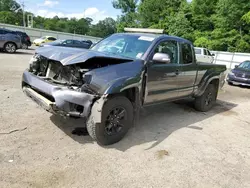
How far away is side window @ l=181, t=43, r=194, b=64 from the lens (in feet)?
18.4

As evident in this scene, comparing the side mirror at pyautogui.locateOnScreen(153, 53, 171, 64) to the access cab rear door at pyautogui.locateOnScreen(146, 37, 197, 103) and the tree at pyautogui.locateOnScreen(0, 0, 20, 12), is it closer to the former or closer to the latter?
the access cab rear door at pyautogui.locateOnScreen(146, 37, 197, 103)

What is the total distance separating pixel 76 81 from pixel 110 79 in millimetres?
→ 538

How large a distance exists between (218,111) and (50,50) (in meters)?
4.95

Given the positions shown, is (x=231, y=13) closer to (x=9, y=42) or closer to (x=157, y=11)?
(x=157, y=11)

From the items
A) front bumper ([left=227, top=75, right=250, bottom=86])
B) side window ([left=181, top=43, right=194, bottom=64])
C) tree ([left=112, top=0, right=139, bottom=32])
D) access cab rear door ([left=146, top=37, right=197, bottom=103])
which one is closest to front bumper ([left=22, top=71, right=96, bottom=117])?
access cab rear door ([left=146, top=37, right=197, bottom=103])

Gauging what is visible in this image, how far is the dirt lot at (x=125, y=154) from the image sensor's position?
3199mm

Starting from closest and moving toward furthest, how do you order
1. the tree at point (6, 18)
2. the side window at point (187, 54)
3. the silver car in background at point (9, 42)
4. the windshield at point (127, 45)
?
the windshield at point (127, 45), the side window at point (187, 54), the silver car in background at point (9, 42), the tree at point (6, 18)

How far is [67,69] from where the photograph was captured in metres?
4.06

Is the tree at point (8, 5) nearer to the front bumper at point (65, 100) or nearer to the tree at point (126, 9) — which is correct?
the tree at point (126, 9)

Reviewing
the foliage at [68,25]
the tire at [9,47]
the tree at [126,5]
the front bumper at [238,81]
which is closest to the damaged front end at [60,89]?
the front bumper at [238,81]

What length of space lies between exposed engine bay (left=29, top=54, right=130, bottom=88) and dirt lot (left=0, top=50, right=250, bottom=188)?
933mm

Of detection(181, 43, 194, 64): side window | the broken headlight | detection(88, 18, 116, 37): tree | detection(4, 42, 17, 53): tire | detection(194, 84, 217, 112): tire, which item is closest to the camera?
the broken headlight

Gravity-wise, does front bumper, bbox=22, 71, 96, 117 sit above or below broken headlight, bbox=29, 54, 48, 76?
below

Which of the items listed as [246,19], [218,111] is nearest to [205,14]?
[246,19]
